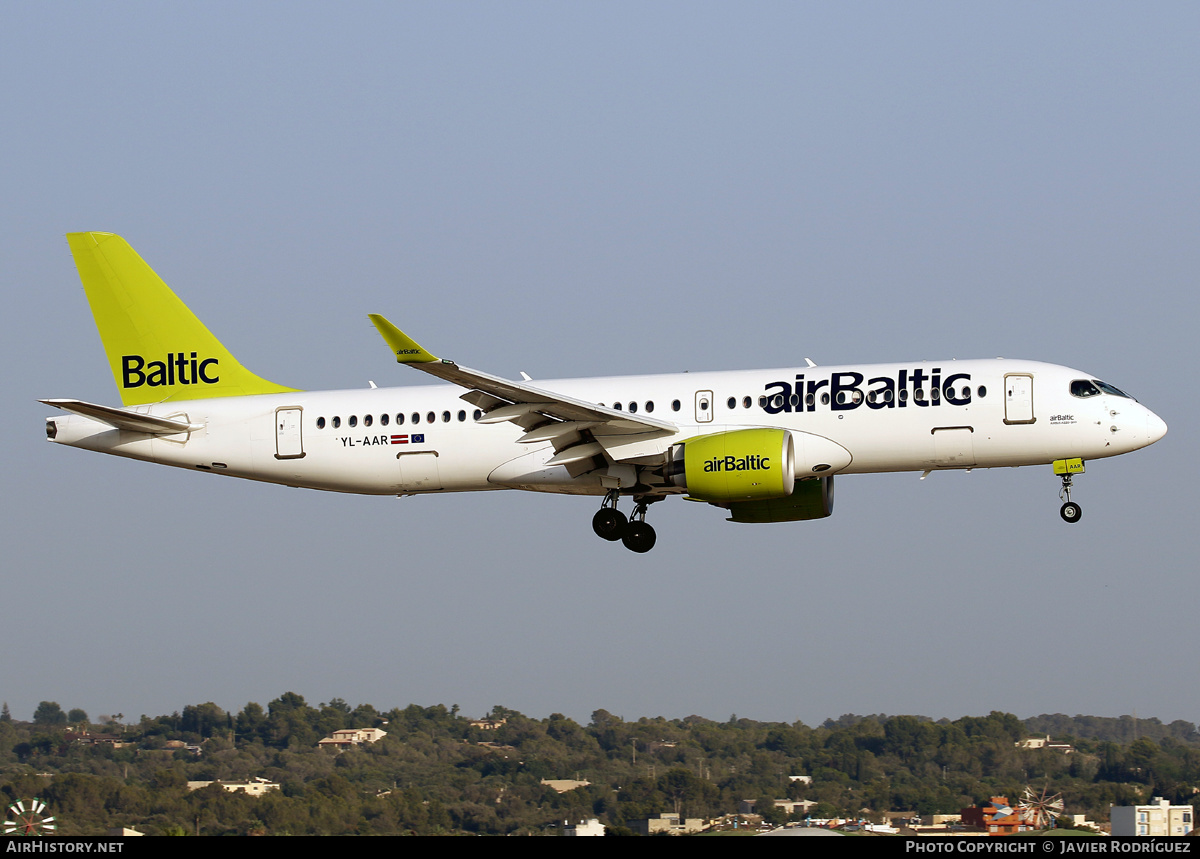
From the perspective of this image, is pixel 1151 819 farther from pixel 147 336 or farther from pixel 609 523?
pixel 147 336

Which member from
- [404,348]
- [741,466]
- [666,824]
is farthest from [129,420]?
[666,824]

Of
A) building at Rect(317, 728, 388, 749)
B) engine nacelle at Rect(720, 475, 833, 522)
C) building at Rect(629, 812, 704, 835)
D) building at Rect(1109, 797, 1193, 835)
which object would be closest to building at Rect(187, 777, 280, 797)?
building at Rect(317, 728, 388, 749)

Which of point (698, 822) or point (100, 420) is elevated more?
point (100, 420)

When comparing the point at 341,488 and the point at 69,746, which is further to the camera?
the point at 69,746

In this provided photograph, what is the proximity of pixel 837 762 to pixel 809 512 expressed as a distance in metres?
28.4

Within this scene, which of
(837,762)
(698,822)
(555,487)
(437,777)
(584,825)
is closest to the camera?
(555,487)

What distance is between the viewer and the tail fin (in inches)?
1531

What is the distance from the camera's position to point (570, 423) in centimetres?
3341

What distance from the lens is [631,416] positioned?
109 ft

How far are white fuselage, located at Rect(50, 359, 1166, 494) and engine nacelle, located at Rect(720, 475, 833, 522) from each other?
3169mm

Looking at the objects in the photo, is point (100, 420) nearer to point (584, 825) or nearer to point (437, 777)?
point (584, 825)

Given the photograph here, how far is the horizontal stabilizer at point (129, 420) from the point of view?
35438mm
